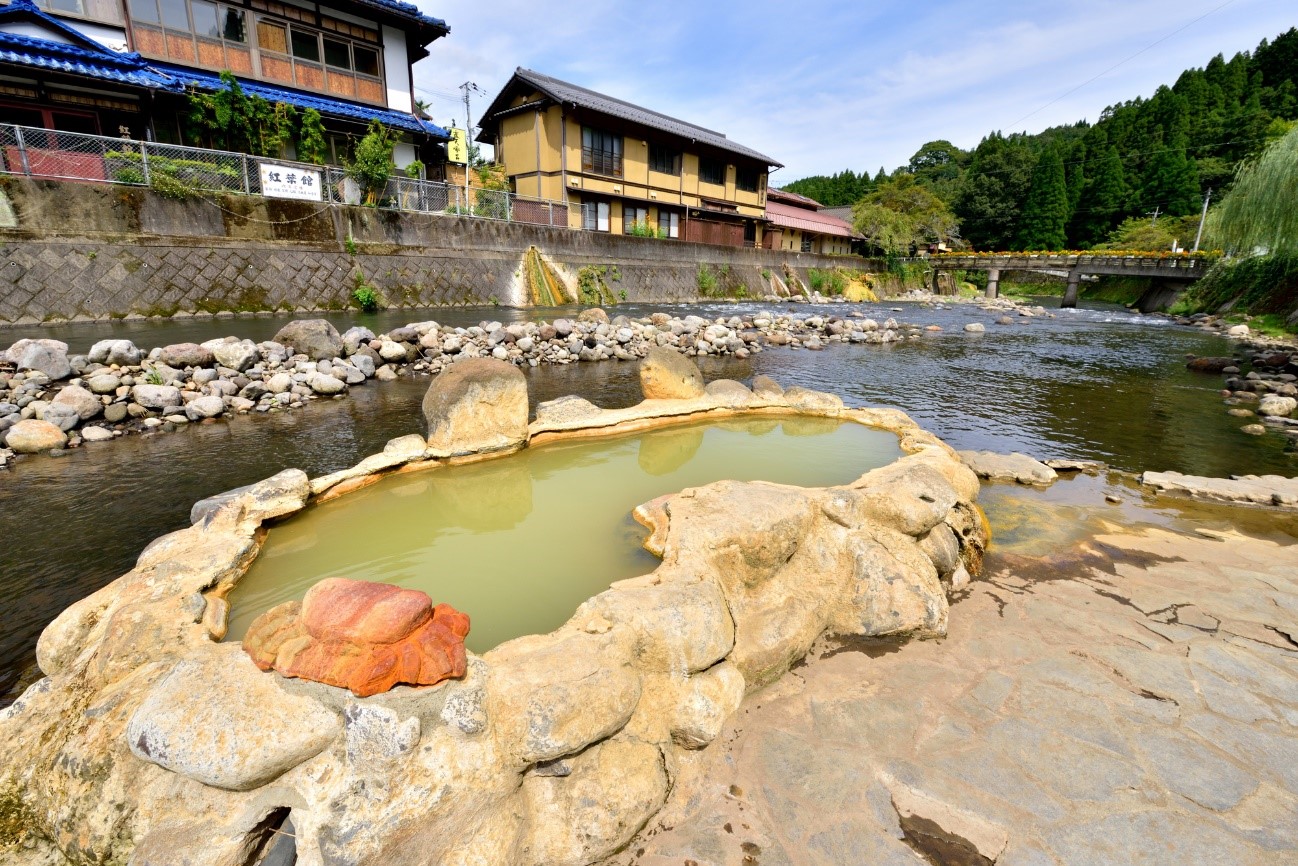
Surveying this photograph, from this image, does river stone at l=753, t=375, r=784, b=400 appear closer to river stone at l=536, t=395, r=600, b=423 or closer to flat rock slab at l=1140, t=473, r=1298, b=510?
river stone at l=536, t=395, r=600, b=423

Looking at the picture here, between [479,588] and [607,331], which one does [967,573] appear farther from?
[607,331]

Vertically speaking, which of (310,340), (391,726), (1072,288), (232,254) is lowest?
(391,726)

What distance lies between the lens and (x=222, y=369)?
398 inches

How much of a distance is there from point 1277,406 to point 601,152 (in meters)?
27.2

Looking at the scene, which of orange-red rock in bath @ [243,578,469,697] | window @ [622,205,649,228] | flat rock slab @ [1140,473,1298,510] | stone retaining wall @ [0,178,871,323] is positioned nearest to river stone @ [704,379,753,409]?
flat rock slab @ [1140,473,1298,510]

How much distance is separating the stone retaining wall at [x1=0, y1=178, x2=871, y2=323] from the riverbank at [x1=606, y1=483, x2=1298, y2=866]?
18.0 metres

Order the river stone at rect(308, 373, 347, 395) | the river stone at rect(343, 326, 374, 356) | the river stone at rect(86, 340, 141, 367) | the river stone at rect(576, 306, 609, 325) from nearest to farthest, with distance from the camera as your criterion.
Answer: the river stone at rect(86, 340, 141, 367), the river stone at rect(308, 373, 347, 395), the river stone at rect(343, 326, 374, 356), the river stone at rect(576, 306, 609, 325)

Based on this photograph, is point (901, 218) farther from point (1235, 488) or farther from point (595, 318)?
point (1235, 488)

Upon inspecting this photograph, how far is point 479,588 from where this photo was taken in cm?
386

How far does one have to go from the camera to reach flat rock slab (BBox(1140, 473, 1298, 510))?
21.7ft

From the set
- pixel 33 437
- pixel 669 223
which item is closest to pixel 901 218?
pixel 669 223

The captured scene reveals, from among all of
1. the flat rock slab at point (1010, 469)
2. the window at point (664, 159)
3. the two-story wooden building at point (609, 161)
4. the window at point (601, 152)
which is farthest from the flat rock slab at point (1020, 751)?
the window at point (664, 159)

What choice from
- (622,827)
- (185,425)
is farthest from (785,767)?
(185,425)

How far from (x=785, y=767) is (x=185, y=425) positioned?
393 inches
